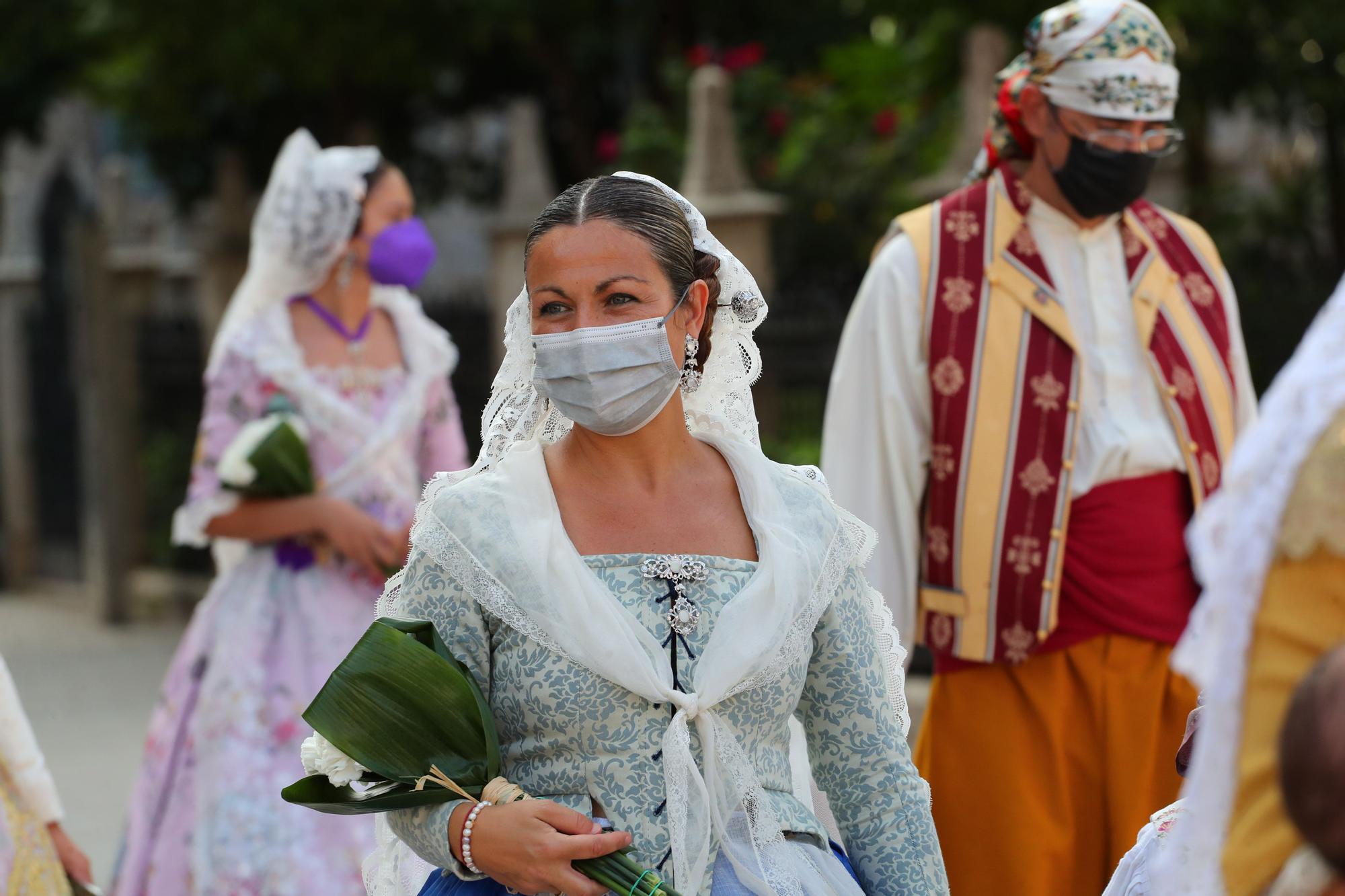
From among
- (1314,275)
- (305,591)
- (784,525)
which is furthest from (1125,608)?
(1314,275)

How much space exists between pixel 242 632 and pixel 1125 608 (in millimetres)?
2486

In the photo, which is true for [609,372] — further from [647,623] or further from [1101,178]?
[1101,178]

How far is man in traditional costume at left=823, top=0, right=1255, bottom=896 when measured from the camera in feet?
12.8

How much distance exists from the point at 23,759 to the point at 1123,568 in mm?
2299

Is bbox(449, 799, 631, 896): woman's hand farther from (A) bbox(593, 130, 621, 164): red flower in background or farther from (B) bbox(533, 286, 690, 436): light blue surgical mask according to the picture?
(A) bbox(593, 130, 621, 164): red flower in background

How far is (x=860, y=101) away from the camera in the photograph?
1291cm

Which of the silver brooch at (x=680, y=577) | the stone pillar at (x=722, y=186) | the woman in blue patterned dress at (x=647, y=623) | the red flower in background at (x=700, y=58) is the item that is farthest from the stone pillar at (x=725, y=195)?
the silver brooch at (x=680, y=577)

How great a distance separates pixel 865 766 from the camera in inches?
110

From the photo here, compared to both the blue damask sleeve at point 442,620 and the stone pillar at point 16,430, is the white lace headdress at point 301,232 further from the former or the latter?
the stone pillar at point 16,430

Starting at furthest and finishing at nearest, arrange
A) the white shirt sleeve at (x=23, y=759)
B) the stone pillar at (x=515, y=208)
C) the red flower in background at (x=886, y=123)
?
the red flower in background at (x=886, y=123), the stone pillar at (x=515, y=208), the white shirt sleeve at (x=23, y=759)

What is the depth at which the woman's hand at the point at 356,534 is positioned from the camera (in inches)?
197

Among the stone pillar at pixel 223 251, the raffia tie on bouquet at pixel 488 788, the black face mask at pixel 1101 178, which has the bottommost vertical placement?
the stone pillar at pixel 223 251

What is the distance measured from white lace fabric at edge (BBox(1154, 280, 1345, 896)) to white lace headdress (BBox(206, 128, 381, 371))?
12.9 ft

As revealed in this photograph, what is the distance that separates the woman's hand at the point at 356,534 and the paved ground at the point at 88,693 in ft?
7.36
